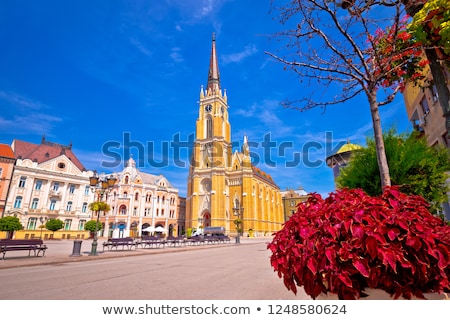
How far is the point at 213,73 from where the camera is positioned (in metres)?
71.6

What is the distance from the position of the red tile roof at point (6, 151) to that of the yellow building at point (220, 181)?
33.2m

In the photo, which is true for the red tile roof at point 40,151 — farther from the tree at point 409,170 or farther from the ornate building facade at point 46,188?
the tree at point 409,170

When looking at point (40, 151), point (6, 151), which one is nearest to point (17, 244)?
point (6, 151)

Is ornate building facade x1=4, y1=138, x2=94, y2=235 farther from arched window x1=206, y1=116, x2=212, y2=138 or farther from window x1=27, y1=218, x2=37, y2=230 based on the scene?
arched window x1=206, y1=116, x2=212, y2=138

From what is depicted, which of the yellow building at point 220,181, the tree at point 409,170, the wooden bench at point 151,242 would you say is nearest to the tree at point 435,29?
the tree at point 409,170

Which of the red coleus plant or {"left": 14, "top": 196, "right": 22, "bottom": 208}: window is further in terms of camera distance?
{"left": 14, "top": 196, "right": 22, "bottom": 208}: window

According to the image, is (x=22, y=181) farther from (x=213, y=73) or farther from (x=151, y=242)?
(x=213, y=73)

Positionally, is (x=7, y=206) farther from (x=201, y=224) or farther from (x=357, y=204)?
(x=357, y=204)

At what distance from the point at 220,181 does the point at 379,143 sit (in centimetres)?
5212

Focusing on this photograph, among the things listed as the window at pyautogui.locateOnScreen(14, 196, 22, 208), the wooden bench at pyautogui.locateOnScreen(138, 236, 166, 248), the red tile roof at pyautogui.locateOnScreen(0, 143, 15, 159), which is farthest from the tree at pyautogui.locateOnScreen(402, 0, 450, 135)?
the window at pyautogui.locateOnScreen(14, 196, 22, 208)

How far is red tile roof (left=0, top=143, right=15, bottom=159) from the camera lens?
37450mm

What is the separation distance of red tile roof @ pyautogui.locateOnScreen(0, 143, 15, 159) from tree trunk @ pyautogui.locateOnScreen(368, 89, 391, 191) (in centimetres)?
4778

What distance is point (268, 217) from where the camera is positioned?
67562 millimetres

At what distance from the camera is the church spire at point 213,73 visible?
226ft
